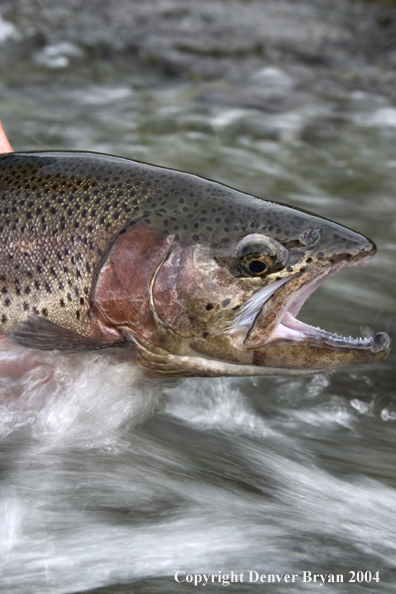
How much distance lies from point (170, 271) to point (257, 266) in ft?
1.23

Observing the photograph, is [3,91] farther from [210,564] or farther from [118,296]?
[210,564]

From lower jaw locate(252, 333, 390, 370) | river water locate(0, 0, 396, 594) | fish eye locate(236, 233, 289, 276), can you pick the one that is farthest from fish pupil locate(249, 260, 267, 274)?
river water locate(0, 0, 396, 594)

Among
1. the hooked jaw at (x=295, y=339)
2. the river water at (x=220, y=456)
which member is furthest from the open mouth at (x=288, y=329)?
the river water at (x=220, y=456)

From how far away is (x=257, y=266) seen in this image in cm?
290

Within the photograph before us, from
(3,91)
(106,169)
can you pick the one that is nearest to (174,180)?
(106,169)

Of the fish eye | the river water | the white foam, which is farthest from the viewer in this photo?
the white foam

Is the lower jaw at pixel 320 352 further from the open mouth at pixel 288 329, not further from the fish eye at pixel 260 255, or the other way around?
the fish eye at pixel 260 255

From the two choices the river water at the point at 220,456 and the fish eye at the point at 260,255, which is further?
the fish eye at the point at 260,255

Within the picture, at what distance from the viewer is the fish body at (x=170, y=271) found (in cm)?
288

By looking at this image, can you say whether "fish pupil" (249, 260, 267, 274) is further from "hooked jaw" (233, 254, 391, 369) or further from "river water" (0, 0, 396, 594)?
"river water" (0, 0, 396, 594)

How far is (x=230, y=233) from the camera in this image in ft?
9.74

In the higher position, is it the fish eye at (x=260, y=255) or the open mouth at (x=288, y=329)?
the fish eye at (x=260, y=255)

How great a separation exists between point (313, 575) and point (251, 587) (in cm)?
26

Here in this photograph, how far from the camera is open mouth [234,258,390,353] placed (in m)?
2.85
